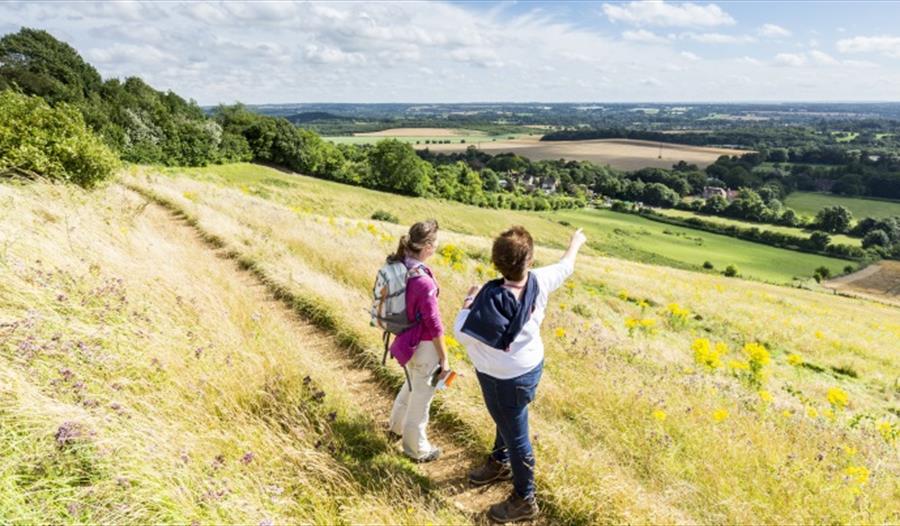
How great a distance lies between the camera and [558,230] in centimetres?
6950

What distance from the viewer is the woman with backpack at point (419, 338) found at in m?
4.20

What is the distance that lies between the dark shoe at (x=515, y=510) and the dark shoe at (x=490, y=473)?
1.26 ft

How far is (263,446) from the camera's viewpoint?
12.5 ft

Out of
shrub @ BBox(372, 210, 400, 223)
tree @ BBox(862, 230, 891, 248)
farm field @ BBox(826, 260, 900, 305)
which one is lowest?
farm field @ BBox(826, 260, 900, 305)

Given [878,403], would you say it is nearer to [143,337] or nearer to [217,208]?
[143,337]

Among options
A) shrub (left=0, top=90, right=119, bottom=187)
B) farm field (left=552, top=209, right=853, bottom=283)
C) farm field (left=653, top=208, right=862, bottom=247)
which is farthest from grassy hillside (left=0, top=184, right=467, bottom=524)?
farm field (left=653, top=208, right=862, bottom=247)

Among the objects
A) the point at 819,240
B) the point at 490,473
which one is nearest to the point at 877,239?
the point at 819,240

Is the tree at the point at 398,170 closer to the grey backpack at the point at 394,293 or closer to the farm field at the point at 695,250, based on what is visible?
the farm field at the point at 695,250

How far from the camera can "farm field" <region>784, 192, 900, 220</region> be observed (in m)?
97.6

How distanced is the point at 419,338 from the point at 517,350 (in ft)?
3.43

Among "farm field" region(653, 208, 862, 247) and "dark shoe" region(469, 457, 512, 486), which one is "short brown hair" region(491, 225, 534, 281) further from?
"farm field" region(653, 208, 862, 247)

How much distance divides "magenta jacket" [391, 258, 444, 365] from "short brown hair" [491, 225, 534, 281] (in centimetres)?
81

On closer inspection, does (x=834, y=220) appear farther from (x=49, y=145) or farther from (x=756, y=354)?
(x=49, y=145)

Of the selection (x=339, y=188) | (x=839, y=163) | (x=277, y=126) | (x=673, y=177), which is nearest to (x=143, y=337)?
(x=339, y=188)
